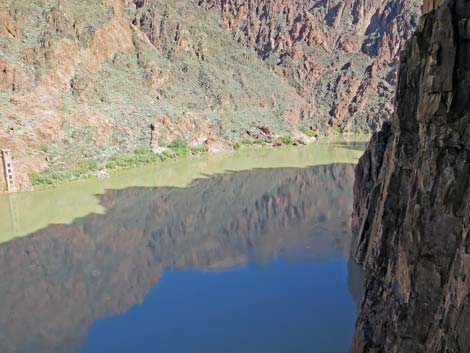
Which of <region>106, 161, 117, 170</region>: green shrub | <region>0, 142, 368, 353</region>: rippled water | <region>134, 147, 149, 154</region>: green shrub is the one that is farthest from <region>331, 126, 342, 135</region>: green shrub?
<region>106, 161, 117, 170</region>: green shrub

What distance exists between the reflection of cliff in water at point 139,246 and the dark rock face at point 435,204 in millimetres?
11884

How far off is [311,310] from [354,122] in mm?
83080

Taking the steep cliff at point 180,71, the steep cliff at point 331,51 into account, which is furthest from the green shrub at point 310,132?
the steep cliff at point 331,51

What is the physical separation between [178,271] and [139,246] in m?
4.30

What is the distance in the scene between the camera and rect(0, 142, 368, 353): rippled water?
15.6m

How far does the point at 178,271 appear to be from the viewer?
2172cm

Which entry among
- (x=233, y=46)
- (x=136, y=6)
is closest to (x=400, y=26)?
(x=233, y=46)

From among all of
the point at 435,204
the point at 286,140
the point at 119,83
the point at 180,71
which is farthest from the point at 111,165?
the point at 435,204

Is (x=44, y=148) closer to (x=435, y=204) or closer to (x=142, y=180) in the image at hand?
(x=142, y=180)

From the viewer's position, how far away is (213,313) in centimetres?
1711

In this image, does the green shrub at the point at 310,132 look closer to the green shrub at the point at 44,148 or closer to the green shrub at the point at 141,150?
the green shrub at the point at 141,150

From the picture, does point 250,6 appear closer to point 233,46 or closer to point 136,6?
point 233,46

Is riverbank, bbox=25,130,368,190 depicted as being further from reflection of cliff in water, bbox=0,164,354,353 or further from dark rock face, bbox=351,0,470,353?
dark rock face, bbox=351,0,470,353

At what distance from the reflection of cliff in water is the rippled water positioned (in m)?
0.08
